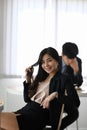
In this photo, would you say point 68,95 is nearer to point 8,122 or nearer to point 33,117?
point 33,117

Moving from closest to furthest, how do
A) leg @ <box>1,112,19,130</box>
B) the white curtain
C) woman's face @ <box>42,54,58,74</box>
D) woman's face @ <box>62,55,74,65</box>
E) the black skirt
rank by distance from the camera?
leg @ <box>1,112,19,130</box> < the black skirt < woman's face @ <box>42,54,58,74</box> < woman's face @ <box>62,55,74,65</box> < the white curtain

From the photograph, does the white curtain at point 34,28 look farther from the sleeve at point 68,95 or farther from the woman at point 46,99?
the sleeve at point 68,95

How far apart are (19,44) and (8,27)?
29cm

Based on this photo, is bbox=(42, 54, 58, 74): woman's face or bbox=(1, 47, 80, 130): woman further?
bbox=(42, 54, 58, 74): woman's face

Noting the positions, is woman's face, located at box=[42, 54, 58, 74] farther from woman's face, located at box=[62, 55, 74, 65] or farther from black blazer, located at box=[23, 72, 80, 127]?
woman's face, located at box=[62, 55, 74, 65]

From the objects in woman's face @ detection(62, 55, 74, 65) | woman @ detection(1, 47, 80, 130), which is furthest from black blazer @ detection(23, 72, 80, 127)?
woman's face @ detection(62, 55, 74, 65)

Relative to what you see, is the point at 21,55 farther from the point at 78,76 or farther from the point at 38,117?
the point at 38,117

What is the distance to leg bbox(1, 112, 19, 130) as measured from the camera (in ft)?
5.68

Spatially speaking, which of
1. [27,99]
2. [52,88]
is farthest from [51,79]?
[27,99]

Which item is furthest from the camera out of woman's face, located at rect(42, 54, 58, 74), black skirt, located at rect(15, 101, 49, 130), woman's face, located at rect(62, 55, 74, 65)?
woman's face, located at rect(62, 55, 74, 65)

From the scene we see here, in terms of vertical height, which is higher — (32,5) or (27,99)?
(32,5)

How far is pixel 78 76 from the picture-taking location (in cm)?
298

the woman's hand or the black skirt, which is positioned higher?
the woman's hand

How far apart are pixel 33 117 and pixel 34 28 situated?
2137mm
